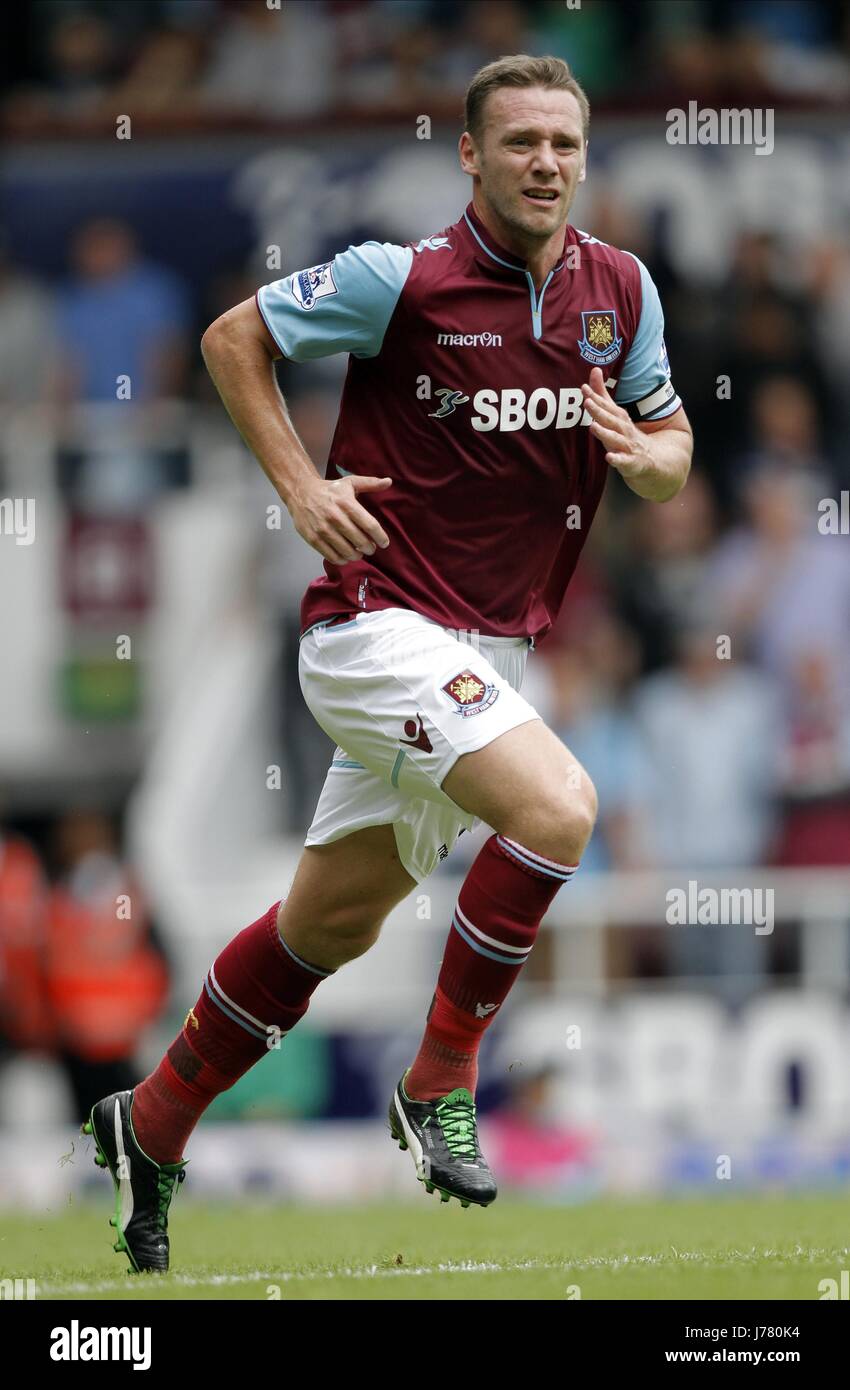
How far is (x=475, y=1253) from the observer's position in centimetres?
679

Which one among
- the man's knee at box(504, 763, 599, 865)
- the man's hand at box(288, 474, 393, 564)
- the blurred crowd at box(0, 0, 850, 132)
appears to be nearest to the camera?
the man's knee at box(504, 763, 599, 865)

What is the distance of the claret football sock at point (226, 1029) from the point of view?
6.48m

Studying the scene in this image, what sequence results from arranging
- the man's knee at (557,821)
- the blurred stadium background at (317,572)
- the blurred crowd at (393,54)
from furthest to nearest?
the blurred crowd at (393,54)
the blurred stadium background at (317,572)
the man's knee at (557,821)

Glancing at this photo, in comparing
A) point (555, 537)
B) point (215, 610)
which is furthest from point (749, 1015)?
point (555, 537)

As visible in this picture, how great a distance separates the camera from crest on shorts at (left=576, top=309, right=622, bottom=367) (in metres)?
6.15

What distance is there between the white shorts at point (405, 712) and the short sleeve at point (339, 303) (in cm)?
74

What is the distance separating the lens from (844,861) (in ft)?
42.0

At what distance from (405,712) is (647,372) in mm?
1318

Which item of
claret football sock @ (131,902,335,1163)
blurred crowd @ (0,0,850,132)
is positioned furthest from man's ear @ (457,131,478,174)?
blurred crowd @ (0,0,850,132)

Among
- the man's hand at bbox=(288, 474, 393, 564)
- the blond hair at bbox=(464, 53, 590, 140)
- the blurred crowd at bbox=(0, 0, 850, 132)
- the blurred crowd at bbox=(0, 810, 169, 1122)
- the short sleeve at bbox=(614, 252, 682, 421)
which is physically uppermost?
the blurred crowd at bbox=(0, 0, 850, 132)
